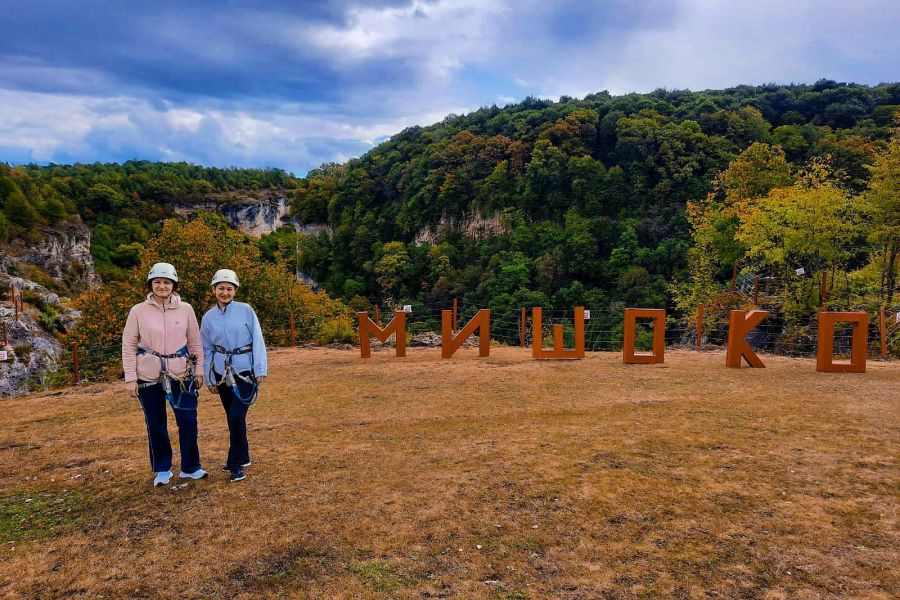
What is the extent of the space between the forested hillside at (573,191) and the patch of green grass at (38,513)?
27288mm

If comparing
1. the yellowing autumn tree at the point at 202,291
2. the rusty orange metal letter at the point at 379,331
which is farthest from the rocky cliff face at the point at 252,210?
the rusty orange metal letter at the point at 379,331

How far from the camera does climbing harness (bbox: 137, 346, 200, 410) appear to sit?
379 centimetres

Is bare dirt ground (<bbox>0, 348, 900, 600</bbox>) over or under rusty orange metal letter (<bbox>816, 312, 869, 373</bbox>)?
under

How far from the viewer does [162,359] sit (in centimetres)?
381

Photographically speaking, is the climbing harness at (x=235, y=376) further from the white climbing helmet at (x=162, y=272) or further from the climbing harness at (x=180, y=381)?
the white climbing helmet at (x=162, y=272)

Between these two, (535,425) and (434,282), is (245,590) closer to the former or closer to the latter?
(535,425)

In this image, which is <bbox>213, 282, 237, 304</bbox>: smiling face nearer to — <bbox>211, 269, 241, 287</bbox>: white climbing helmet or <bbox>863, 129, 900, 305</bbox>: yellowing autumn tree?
<bbox>211, 269, 241, 287</bbox>: white climbing helmet

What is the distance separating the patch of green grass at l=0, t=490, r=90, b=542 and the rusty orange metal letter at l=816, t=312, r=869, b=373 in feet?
32.5

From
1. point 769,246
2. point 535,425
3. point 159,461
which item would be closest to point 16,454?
point 159,461

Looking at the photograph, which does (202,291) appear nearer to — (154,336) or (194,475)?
(194,475)

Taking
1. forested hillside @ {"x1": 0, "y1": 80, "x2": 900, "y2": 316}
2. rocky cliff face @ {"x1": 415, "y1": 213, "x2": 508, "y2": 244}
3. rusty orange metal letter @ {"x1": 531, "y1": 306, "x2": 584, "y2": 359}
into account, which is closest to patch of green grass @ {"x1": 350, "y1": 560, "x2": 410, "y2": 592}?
rusty orange metal letter @ {"x1": 531, "y1": 306, "x2": 584, "y2": 359}

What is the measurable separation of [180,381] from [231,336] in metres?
0.47

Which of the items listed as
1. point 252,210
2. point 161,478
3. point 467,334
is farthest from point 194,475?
point 252,210

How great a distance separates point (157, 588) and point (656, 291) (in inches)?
1455
